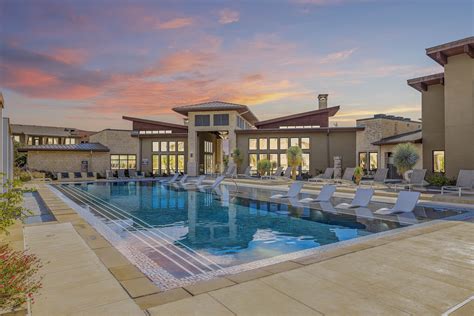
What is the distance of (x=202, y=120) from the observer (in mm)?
29609

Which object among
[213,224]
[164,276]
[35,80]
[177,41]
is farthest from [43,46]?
[164,276]

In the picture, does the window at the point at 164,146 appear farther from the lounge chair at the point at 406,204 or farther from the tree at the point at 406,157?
the lounge chair at the point at 406,204

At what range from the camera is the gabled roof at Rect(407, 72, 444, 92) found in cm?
1698

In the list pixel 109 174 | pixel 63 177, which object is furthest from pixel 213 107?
pixel 63 177

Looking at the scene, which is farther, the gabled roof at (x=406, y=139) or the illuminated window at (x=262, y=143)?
the illuminated window at (x=262, y=143)

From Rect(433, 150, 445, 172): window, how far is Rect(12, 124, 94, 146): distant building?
40.3m

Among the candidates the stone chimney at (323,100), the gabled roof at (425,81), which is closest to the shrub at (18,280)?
the gabled roof at (425,81)

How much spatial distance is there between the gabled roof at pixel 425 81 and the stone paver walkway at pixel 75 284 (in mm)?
18642

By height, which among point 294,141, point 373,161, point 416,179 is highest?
point 294,141

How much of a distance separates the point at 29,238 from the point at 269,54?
51.2ft

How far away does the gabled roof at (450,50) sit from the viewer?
14.4 m

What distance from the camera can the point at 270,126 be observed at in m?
30.4

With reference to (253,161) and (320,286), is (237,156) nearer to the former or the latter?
(253,161)

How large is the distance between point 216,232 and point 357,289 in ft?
14.9
